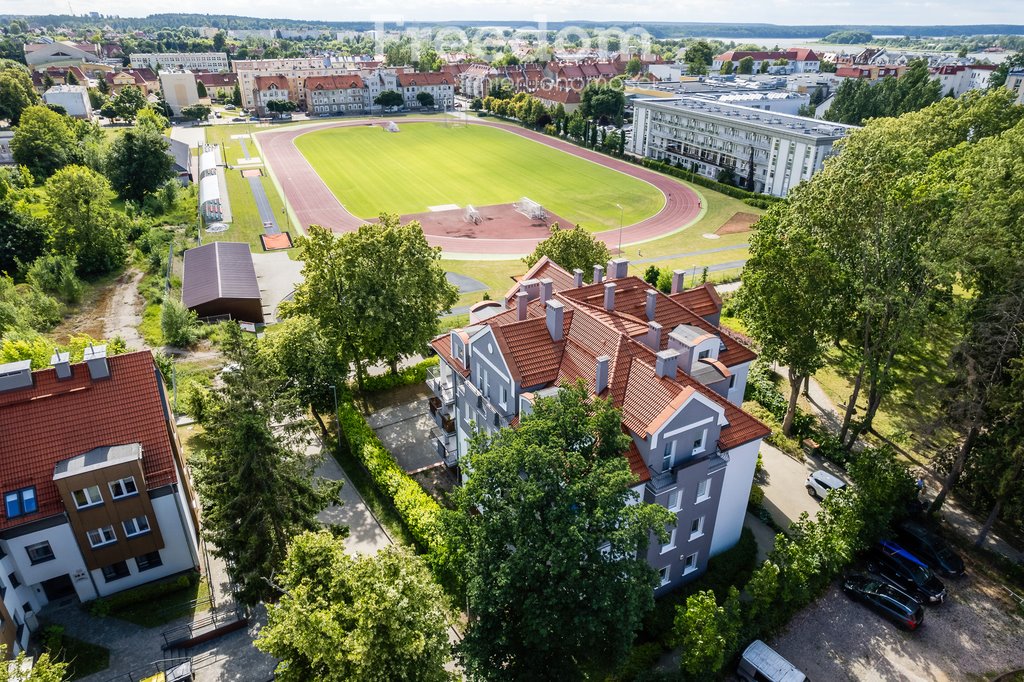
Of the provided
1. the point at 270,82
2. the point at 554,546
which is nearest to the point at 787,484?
the point at 554,546

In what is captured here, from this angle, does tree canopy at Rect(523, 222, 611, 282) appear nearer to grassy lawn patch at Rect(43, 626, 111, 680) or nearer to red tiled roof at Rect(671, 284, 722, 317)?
red tiled roof at Rect(671, 284, 722, 317)

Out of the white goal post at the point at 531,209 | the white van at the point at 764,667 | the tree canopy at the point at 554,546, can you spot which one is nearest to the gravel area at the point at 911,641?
the white van at the point at 764,667

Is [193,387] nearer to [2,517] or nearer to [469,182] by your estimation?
[2,517]

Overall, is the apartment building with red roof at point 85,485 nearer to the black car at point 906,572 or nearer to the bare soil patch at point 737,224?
the black car at point 906,572

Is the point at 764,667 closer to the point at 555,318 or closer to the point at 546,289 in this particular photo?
the point at 555,318

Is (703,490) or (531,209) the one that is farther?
(531,209)

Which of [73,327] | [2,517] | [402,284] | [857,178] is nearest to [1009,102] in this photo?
[857,178]

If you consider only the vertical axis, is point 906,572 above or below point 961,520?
above
